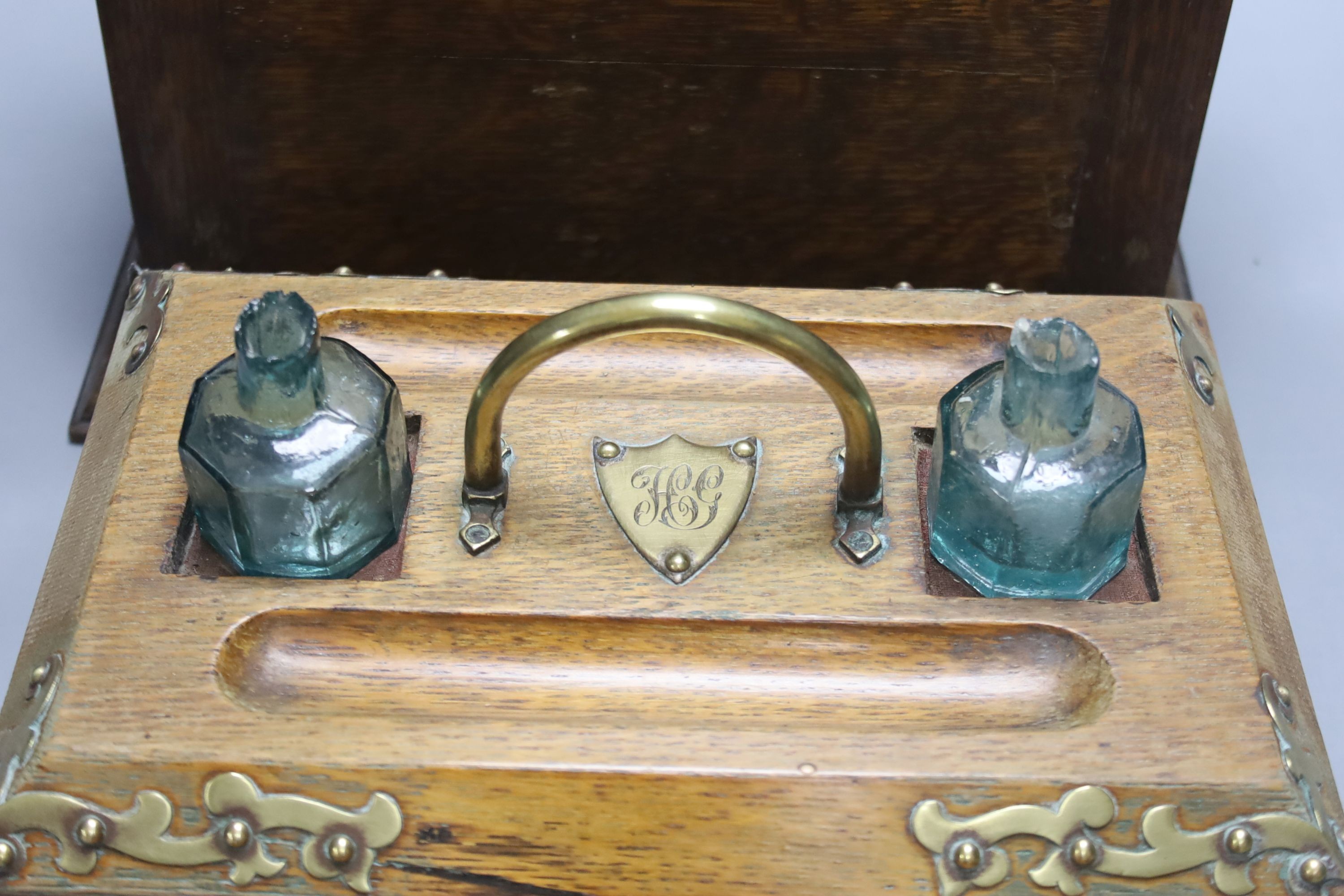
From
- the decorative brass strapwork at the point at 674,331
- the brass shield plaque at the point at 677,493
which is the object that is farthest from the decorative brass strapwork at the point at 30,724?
the brass shield plaque at the point at 677,493

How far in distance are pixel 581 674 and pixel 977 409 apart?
0.31 metres

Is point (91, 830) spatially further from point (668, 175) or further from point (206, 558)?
point (668, 175)

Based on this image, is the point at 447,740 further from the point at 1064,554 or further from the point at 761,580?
the point at 1064,554

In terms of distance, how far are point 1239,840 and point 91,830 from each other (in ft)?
2.26

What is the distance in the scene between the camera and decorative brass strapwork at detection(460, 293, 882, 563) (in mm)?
1015

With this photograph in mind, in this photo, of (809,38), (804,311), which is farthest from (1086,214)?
(804,311)

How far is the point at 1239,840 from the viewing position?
101 cm

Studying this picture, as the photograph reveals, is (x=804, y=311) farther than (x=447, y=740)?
Yes

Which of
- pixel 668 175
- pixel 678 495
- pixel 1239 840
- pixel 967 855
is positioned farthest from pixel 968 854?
pixel 668 175

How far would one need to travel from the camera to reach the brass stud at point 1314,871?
101 cm

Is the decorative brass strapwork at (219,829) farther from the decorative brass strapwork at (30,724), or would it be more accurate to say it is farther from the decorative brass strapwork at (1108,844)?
the decorative brass strapwork at (1108,844)

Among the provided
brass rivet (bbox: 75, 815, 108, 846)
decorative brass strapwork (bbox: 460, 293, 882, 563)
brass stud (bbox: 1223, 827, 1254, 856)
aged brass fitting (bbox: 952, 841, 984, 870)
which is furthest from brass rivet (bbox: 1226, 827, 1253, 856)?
brass rivet (bbox: 75, 815, 108, 846)

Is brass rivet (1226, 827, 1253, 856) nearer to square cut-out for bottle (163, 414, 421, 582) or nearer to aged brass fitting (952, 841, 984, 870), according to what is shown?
aged brass fitting (952, 841, 984, 870)

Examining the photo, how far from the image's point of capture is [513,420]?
1202 mm
